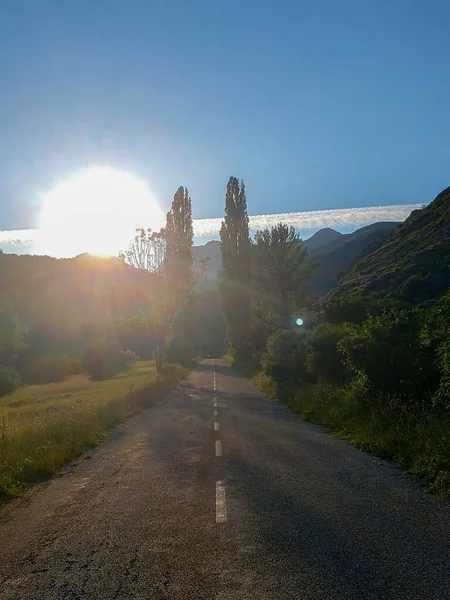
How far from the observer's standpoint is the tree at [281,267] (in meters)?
46.8

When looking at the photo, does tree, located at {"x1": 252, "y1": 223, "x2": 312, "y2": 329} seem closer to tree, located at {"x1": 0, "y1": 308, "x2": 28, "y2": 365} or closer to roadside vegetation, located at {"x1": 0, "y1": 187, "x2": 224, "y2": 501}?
roadside vegetation, located at {"x1": 0, "y1": 187, "x2": 224, "y2": 501}

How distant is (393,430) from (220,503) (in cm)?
550

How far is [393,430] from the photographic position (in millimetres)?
10508

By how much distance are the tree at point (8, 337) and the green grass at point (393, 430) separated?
4169cm

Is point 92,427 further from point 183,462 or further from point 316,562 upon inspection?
point 316,562

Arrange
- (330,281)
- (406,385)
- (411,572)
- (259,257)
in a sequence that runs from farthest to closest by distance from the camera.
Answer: (330,281) → (259,257) → (406,385) → (411,572)

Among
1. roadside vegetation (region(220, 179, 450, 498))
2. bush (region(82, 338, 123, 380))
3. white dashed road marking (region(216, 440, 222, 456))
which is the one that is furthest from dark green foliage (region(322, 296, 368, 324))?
bush (region(82, 338, 123, 380))

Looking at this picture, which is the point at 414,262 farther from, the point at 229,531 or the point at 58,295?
the point at 58,295

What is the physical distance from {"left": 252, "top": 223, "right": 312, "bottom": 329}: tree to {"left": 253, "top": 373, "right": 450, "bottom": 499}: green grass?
95.2 feet

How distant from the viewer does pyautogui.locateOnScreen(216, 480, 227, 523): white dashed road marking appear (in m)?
5.98

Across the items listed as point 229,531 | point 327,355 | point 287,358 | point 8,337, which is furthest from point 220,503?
point 8,337

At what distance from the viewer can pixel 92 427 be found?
14.2 m

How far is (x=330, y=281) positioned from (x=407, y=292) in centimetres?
10210

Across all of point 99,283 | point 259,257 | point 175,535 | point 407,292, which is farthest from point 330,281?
point 175,535
